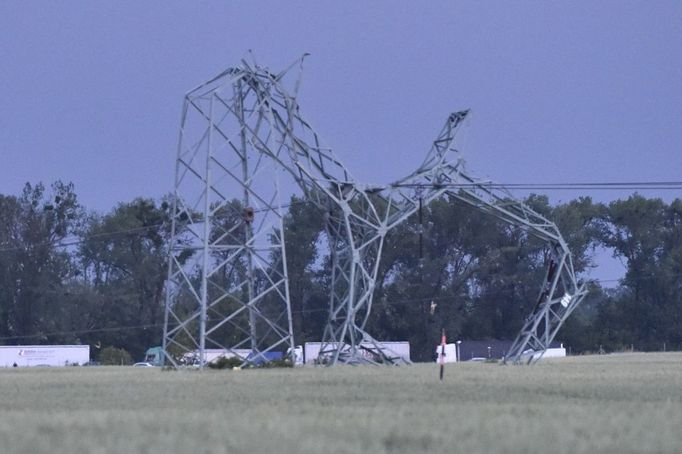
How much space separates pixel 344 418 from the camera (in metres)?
17.1

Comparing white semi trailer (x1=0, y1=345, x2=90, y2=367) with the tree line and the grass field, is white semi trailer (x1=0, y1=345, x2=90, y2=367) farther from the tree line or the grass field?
the grass field

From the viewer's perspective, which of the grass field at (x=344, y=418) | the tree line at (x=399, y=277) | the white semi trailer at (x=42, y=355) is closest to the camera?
the grass field at (x=344, y=418)

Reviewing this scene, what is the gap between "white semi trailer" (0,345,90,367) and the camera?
8156cm

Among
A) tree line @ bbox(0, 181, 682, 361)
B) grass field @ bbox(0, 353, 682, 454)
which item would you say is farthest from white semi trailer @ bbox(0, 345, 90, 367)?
grass field @ bbox(0, 353, 682, 454)

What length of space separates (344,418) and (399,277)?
8023 centimetres

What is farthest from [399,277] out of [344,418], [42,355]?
[344,418]

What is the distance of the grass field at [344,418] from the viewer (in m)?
13.8

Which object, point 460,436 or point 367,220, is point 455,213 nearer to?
point 367,220

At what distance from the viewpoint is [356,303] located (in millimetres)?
46719

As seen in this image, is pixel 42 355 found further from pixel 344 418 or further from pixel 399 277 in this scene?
pixel 344 418

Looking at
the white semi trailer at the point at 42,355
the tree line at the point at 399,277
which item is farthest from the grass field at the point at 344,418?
the tree line at the point at 399,277

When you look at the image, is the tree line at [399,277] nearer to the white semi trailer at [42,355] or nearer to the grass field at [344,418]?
the white semi trailer at [42,355]

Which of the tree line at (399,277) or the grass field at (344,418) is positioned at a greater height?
the tree line at (399,277)

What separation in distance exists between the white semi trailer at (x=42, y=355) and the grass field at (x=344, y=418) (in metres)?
55.3
